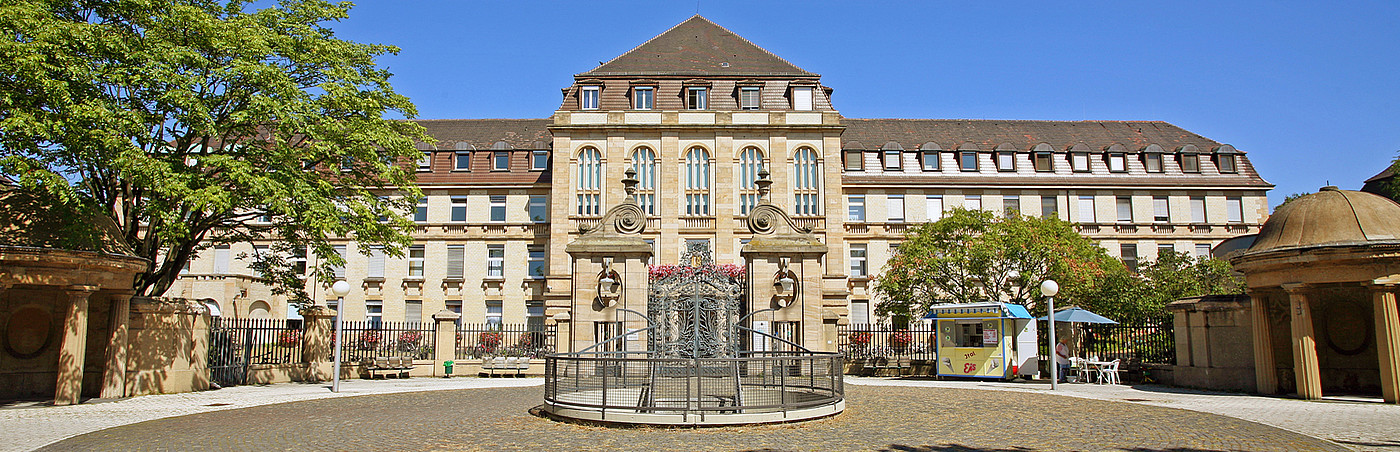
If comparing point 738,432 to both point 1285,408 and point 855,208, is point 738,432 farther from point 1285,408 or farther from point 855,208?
point 855,208

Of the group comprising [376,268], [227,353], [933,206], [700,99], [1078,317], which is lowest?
[227,353]

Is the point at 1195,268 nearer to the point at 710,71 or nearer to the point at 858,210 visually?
the point at 858,210

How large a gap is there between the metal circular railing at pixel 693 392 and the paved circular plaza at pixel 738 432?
0.27 meters

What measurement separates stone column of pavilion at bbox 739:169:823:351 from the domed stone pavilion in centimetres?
893

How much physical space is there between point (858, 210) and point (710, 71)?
11.2 meters

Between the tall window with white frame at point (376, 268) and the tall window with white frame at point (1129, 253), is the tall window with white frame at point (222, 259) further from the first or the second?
the tall window with white frame at point (1129, 253)

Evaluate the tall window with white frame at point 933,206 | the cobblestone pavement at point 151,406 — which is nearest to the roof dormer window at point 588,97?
the tall window with white frame at point 933,206

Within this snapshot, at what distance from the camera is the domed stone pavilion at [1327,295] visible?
15.1 meters

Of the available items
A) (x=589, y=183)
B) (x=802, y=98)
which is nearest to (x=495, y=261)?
(x=589, y=183)

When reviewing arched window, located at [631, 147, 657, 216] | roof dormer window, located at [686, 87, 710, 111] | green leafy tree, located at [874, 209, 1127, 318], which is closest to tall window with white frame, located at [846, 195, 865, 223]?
roof dormer window, located at [686, 87, 710, 111]

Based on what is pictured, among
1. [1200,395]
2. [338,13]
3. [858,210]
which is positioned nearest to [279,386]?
[338,13]

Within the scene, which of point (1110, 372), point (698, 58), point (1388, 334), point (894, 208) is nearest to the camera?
point (1388, 334)

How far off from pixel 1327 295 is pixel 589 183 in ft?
93.9

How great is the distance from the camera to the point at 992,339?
75.2 ft
